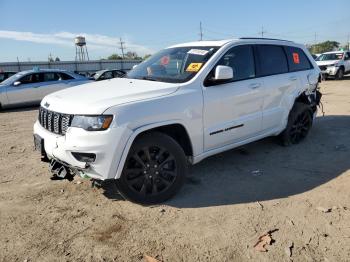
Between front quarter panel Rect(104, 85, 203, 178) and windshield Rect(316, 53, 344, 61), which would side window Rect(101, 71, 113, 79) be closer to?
windshield Rect(316, 53, 344, 61)

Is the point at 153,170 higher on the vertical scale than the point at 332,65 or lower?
higher

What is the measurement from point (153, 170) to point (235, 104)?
147cm

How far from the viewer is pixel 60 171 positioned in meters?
4.20

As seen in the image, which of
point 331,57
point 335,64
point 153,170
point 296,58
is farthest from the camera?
point 331,57

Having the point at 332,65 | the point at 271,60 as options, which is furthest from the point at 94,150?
the point at 332,65

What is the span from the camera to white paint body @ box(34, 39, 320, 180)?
147 inches

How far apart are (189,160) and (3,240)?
2198mm

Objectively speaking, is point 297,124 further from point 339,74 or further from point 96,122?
point 339,74

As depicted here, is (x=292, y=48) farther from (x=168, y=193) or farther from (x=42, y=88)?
(x=42, y=88)

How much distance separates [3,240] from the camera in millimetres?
3557

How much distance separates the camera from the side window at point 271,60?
18.0ft

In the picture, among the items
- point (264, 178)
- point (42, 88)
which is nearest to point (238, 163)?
point (264, 178)

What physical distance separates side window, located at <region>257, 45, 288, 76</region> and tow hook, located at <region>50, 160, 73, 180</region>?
3025 millimetres

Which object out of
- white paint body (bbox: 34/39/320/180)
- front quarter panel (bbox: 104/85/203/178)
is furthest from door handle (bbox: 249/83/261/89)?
front quarter panel (bbox: 104/85/203/178)
